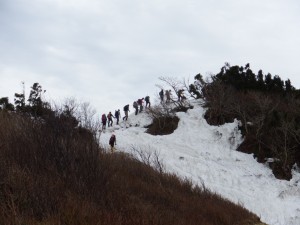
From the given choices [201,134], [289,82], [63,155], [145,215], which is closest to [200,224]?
[145,215]

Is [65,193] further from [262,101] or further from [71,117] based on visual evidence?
[262,101]

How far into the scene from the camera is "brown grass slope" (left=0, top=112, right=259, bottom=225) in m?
7.76

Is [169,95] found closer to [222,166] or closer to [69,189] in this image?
[222,166]

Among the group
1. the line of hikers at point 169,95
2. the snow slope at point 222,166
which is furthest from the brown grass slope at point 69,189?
the line of hikers at point 169,95

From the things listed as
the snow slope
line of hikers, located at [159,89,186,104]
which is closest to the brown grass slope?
the snow slope

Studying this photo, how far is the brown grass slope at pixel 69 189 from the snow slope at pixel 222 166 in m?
7.76

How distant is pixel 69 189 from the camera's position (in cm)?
951

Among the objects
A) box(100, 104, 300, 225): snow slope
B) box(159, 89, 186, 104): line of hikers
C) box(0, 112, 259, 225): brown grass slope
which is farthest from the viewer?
box(159, 89, 186, 104): line of hikers

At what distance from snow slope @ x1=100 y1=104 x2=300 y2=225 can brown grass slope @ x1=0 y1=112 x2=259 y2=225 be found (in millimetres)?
7756

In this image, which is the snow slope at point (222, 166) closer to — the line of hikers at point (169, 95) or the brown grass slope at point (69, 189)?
the line of hikers at point (169, 95)

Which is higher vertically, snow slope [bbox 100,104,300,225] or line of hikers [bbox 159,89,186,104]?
line of hikers [bbox 159,89,186,104]

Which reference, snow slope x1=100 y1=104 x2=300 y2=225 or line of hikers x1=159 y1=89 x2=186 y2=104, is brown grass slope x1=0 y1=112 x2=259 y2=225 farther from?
line of hikers x1=159 y1=89 x2=186 y2=104

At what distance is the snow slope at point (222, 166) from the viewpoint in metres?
23.2

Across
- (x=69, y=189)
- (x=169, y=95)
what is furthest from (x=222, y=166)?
(x=69, y=189)
